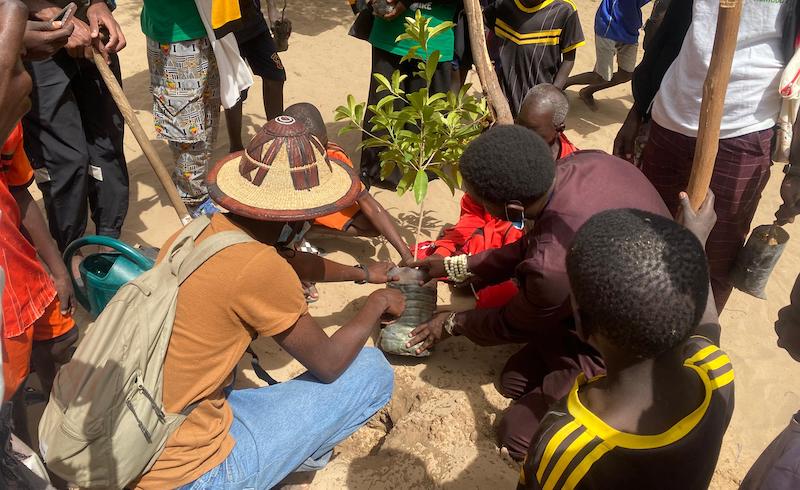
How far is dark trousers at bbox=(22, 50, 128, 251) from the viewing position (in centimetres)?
317

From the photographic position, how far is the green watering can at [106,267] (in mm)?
2865

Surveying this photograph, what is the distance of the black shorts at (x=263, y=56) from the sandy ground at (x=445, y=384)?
2.88ft

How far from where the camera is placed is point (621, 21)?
18.0 ft

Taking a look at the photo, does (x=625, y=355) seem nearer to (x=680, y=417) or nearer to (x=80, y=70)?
(x=680, y=417)

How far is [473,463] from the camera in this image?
8.31ft

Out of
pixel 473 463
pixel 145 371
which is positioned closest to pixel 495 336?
pixel 473 463

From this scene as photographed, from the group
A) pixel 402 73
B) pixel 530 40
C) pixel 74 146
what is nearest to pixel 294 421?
pixel 74 146

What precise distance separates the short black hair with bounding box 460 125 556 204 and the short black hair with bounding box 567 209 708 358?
2.85ft

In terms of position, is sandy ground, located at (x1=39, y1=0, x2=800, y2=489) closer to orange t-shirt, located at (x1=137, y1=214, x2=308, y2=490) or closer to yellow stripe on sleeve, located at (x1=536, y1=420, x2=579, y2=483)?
orange t-shirt, located at (x1=137, y1=214, x2=308, y2=490)

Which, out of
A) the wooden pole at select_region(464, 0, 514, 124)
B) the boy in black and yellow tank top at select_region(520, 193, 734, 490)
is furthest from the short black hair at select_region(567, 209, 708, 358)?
the wooden pole at select_region(464, 0, 514, 124)

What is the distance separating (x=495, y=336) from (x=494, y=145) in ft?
2.91

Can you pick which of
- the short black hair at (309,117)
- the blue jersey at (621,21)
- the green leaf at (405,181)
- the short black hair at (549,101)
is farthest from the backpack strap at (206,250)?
the blue jersey at (621,21)

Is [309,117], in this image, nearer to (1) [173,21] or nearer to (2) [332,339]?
(1) [173,21]

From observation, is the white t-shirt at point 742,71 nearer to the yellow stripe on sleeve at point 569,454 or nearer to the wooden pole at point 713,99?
the wooden pole at point 713,99
